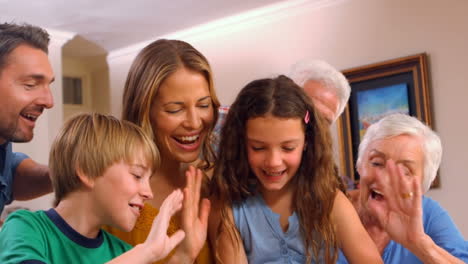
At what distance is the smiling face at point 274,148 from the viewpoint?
165cm

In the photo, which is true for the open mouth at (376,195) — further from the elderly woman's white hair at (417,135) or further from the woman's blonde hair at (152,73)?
the woman's blonde hair at (152,73)

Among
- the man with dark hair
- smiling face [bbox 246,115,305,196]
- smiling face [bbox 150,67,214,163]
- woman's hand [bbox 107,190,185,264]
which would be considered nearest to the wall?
smiling face [bbox 246,115,305,196]

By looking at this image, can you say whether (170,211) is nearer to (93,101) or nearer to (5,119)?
(5,119)

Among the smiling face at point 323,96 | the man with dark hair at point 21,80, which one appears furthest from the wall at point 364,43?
the man with dark hair at point 21,80

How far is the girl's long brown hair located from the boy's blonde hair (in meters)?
0.34

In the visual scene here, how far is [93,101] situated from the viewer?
861 cm

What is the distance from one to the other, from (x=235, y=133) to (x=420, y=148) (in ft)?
2.21

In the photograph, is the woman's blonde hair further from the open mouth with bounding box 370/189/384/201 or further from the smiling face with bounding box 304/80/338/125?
the smiling face with bounding box 304/80/338/125

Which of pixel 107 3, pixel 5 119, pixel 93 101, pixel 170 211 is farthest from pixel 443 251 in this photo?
pixel 93 101

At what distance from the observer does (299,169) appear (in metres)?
1.82

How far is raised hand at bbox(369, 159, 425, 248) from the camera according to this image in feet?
5.44

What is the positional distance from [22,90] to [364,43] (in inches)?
144

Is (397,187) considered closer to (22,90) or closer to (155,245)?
(155,245)

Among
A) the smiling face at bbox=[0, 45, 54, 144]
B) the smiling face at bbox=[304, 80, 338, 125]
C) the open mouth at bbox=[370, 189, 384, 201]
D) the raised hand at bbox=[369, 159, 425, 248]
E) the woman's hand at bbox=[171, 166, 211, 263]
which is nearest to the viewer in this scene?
the woman's hand at bbox=[171, 166, 211, 263]
